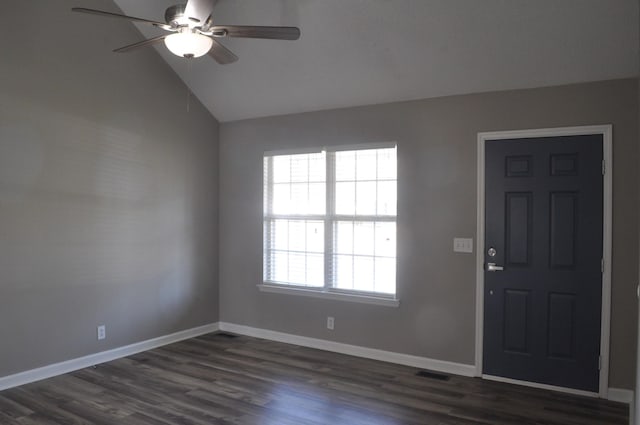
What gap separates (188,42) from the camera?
2.71 m

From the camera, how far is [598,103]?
11.7 ft

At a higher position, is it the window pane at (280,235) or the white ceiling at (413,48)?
the white ceiling at (413,48)

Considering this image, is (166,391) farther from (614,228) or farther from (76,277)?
(614,228)

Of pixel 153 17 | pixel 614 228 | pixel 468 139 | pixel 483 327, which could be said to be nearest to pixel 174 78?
pixel 153 17

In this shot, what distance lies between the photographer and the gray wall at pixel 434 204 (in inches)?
137

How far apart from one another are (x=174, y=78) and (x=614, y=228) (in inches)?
173

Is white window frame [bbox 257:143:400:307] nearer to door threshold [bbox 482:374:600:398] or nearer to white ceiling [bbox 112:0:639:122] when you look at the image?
white ceiling [bbox 112:0:639:122]

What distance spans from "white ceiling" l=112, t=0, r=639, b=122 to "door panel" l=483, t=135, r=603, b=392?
0.61 m

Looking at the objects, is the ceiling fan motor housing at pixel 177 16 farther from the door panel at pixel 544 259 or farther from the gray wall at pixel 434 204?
the door panel at pixel 544 259

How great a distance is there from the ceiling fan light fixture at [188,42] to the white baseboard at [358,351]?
3136mm

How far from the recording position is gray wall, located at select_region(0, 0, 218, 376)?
12.1ft

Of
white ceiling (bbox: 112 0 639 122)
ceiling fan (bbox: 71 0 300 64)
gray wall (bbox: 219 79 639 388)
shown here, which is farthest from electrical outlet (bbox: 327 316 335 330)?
ceiling fan (bbox: 71 0 300 64)

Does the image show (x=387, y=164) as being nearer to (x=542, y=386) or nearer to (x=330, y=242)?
(x=330, y=242)

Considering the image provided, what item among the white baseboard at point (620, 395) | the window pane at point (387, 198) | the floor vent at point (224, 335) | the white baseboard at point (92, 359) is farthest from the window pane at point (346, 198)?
the white baseboard at point (620, 395)
